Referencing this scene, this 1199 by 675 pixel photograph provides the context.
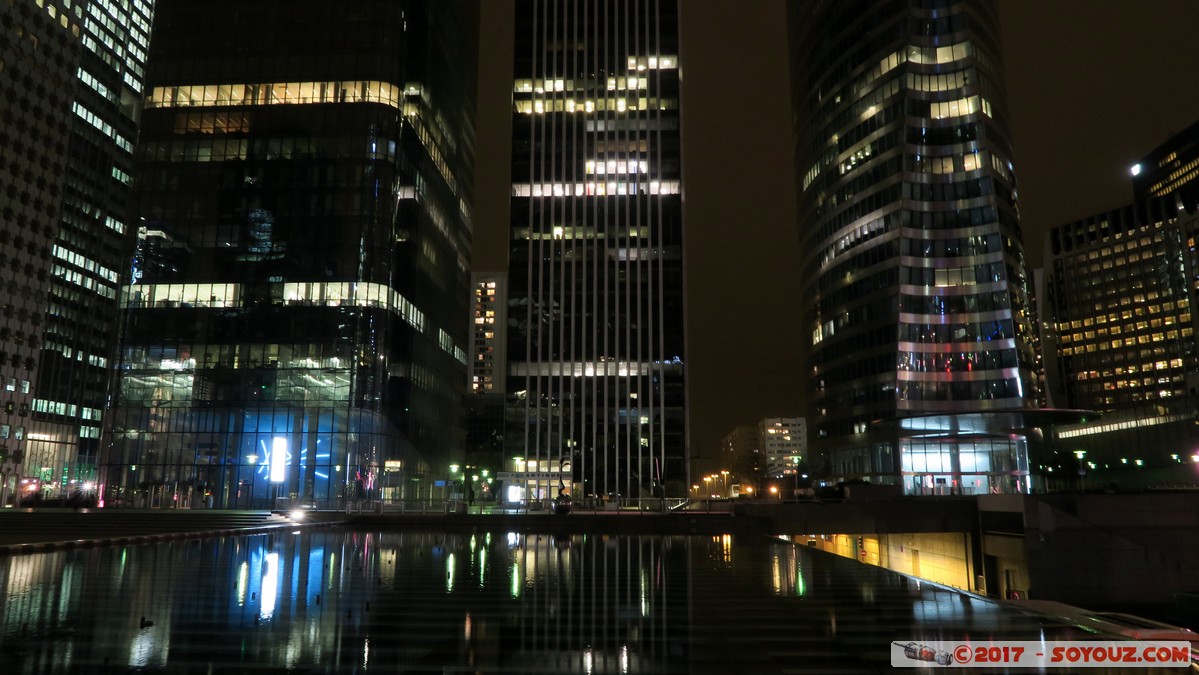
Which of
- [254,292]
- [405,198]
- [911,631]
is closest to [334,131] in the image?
[405,198]

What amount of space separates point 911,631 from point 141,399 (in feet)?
248

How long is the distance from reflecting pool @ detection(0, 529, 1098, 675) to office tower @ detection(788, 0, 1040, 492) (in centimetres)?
7524

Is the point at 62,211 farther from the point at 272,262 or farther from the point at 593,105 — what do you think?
the point at 593,105

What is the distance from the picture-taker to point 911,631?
11938 mm

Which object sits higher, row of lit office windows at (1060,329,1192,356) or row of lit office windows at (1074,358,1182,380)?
row of lit office windows at (1060,329,1192,356)

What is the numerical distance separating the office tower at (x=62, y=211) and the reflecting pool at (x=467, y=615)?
295ft

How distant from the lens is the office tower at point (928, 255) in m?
94.3

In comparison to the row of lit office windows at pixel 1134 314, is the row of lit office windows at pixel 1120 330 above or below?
below

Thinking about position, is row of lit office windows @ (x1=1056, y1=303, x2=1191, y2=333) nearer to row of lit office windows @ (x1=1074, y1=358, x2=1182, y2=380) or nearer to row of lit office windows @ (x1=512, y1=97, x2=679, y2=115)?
row of lit office windows @ (x1=1074, y1=358, x2=1182, y2=380)

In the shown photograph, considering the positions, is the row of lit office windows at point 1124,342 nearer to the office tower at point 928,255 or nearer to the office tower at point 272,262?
the office tower at point 928,255

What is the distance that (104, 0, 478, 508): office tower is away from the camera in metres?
68.1

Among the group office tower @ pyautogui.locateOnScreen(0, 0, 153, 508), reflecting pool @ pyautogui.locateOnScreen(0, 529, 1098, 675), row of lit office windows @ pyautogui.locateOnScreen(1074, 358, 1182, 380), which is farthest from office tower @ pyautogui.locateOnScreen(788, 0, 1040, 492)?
office tower @ pyautogui.locateOnScreen(0, 0, 153, 508)

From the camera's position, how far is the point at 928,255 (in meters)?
97.9

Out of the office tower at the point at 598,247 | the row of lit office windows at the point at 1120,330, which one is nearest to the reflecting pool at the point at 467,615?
the office tower at the point at 598,247
